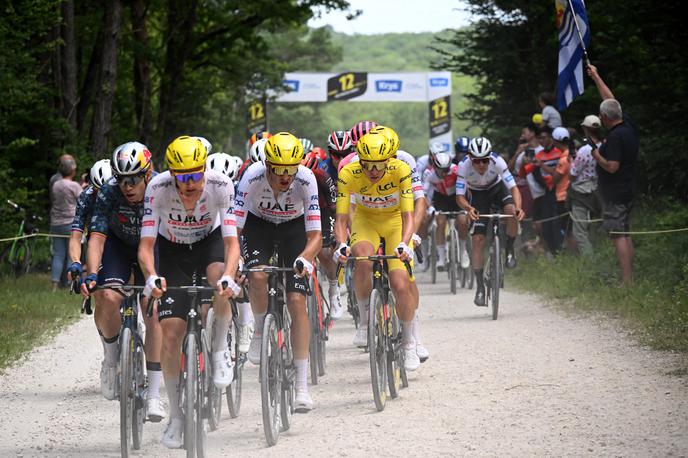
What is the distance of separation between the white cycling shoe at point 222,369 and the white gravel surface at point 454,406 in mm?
430

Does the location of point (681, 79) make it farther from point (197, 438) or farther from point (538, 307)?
point (197, 438)

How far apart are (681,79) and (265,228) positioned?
8.03 metres

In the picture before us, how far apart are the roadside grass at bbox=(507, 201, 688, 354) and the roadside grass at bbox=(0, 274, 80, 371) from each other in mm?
6202

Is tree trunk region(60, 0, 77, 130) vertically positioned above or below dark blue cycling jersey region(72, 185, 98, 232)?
above

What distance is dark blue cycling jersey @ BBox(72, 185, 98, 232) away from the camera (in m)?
9.25

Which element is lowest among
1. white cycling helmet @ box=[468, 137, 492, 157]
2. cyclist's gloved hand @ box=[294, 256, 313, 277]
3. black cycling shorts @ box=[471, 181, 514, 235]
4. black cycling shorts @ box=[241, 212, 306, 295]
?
cyclist's gloved hand @ box=[294, 256, 313, 277]

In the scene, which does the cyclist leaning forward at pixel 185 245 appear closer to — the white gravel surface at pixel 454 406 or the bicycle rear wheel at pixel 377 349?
the white gravel surface at pixel 454 406

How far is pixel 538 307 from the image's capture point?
1545 cm

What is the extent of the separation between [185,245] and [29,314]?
7.73 meters

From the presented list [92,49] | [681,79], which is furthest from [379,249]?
[92,49]

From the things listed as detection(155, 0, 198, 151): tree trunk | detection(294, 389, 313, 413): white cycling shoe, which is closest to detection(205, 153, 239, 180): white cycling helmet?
detection(294, 389, 313, 413): white cycling shoe

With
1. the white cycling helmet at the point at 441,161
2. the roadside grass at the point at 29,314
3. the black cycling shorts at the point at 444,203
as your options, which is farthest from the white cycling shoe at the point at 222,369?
the black cycling shorts at the point at 444,203

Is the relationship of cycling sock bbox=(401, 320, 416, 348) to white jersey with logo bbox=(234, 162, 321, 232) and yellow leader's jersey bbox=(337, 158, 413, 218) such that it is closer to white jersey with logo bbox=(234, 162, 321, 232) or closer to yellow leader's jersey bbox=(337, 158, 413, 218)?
yellow leader's jersey bbox=(337, 158, 413, 218)

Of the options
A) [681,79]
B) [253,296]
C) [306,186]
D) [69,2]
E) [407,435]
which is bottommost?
[407,435]
